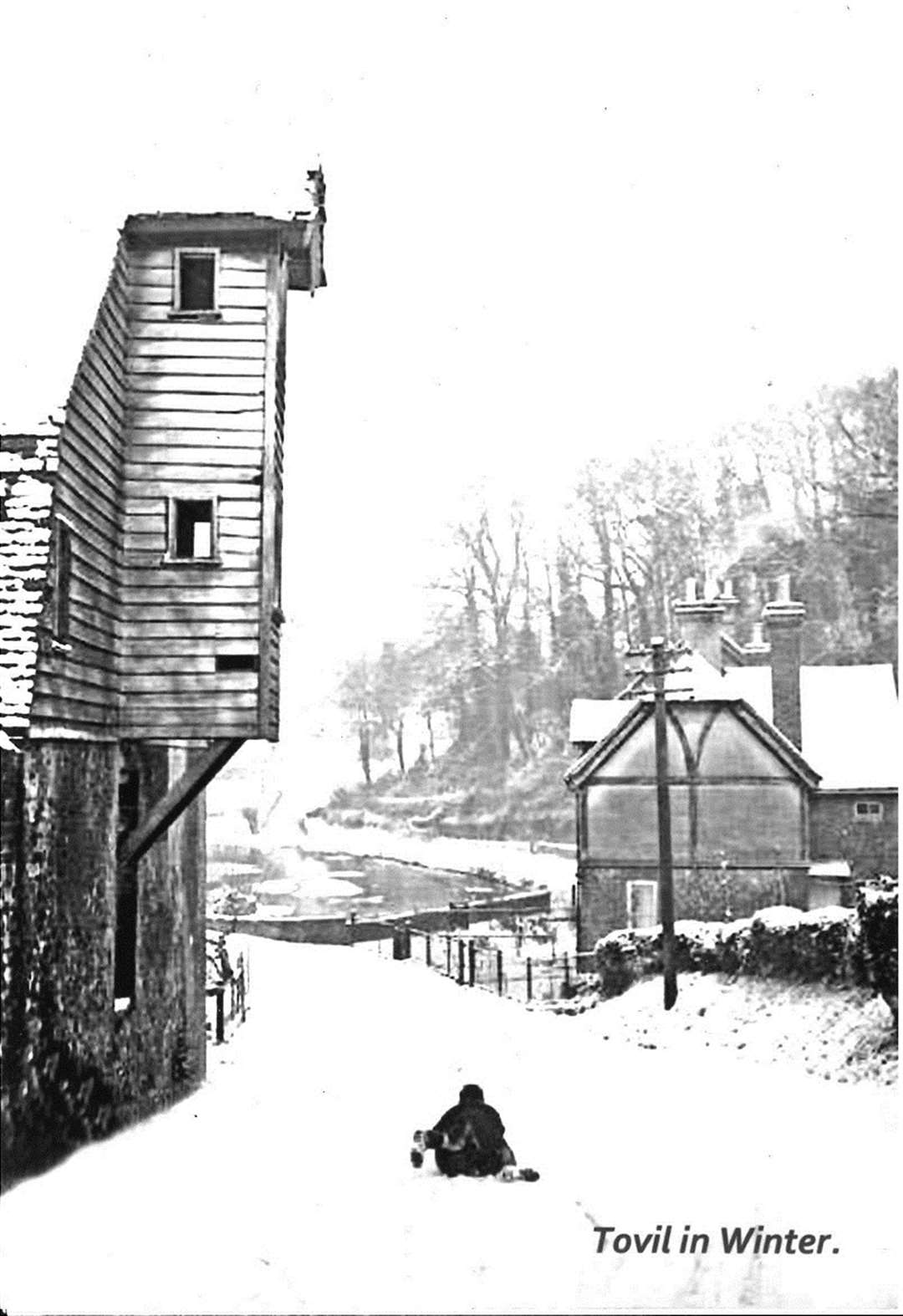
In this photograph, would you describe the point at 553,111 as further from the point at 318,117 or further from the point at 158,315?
the point at 158,315

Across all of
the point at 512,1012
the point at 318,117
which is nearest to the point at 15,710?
the point at 512,1012

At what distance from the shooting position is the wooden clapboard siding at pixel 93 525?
5.86 meters

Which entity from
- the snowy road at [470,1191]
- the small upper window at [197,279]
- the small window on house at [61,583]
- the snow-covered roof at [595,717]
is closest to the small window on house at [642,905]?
the snowy road at [470,1191]

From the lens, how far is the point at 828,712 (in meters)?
6.63

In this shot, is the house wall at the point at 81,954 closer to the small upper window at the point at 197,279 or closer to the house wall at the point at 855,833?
the small upper window at the point at 197,279

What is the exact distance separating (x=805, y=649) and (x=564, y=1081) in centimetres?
245

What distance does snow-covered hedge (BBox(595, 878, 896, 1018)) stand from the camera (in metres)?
6.27

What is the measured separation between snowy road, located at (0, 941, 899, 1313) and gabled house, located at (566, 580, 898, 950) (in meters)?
0.72

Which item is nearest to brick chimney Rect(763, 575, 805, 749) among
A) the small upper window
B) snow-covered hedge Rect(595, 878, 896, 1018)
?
snow-covered hedge Rect(595, 878, 896, 1018)

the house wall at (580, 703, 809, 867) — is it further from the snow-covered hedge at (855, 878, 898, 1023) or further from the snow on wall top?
the snow on wall top

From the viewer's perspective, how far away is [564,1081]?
6.14 metres

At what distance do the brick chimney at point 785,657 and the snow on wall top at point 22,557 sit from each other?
3512 mm

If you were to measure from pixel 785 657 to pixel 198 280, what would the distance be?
3.67 meters

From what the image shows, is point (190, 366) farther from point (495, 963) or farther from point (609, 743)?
point (495, 963)
